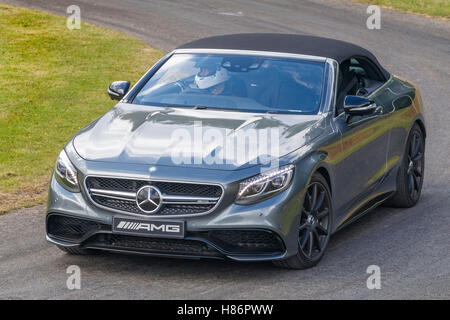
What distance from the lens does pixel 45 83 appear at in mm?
17422

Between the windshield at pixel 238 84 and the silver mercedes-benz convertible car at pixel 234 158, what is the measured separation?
0.01 metres

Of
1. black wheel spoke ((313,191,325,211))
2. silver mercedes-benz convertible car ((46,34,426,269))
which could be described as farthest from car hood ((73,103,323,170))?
black wheel spoke ((313,191,325,211))

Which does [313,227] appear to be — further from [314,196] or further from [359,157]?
[359,157]

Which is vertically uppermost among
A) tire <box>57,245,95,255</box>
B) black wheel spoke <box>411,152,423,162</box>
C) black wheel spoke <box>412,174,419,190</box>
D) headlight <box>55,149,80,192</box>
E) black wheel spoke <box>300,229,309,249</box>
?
headlight <box>55,149,80,192</box>

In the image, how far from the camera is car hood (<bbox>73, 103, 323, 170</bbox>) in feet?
25.5

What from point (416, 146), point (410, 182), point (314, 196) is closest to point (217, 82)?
point (314, 196)

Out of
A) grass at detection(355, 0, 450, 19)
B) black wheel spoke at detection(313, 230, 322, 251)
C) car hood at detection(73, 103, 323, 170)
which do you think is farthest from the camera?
grass at detection(355, 0, 450, 19)

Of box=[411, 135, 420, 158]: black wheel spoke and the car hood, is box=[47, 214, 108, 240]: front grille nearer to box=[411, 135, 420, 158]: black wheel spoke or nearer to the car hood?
the car hood

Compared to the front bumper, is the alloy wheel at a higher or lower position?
lower

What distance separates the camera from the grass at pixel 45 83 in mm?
11977

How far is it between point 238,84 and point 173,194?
1.86 m

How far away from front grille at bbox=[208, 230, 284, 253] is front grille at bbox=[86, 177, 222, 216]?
8.8 inches

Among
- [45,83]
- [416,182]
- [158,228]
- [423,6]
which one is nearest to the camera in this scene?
[158,228]

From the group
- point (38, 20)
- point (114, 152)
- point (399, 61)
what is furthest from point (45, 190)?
point (38, 20)
